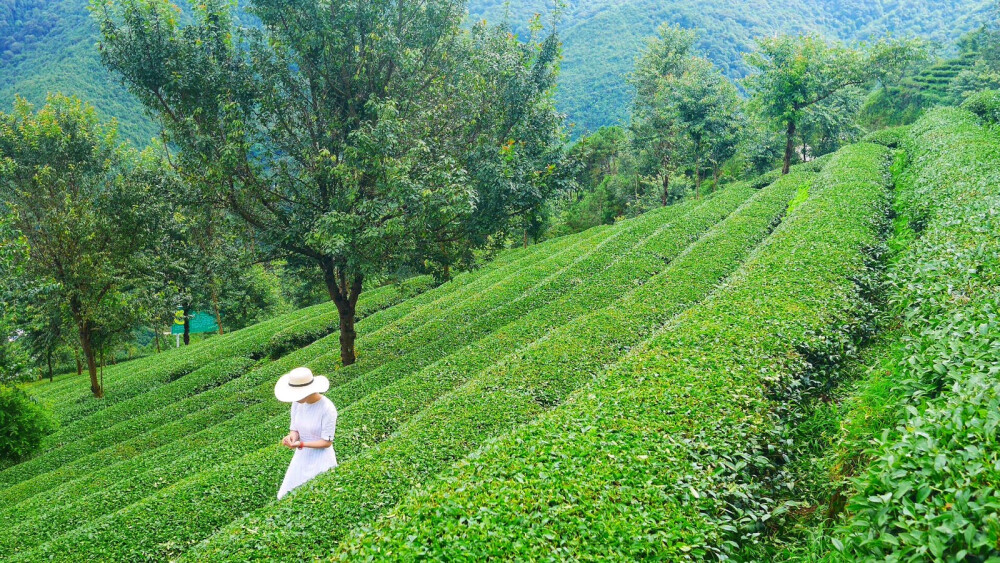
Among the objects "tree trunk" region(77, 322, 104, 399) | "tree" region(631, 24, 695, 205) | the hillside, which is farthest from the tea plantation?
the hillside

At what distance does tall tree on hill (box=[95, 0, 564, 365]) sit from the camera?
12344mm

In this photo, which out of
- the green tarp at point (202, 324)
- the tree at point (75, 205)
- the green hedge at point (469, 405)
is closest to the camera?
the green hedge at point (469, 405)

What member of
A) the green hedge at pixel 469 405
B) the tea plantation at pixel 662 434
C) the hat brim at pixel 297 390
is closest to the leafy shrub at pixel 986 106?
the tea plantation at pixel 662 434

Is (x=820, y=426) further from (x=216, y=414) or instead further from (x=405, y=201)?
(x=216, y=414)

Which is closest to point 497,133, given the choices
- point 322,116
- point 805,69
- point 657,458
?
point 322,116

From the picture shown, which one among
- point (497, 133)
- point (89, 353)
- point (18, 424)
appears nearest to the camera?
point (497, 133)

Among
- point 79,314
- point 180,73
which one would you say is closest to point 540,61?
point 180,73

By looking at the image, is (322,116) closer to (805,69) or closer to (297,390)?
(297,390)

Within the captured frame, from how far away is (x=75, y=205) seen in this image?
20156 millimetres

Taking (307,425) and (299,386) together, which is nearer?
(299,386)

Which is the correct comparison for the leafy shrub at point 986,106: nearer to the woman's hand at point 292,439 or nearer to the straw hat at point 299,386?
the straw hat at point 299,386

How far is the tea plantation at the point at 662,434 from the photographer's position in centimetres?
450

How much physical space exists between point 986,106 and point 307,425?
35.3 meters

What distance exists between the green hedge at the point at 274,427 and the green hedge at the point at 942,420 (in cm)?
876
